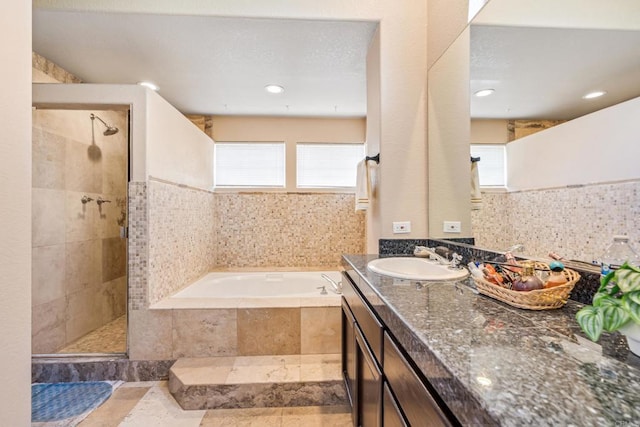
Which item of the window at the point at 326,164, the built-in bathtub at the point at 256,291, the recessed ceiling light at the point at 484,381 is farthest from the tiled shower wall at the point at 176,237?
the recessed ceiling light at the point at 484,381

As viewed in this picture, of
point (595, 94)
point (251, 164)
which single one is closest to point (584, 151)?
point (595, 94)

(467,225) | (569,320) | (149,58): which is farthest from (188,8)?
(569,320)

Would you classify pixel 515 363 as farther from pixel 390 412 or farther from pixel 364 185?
pixel 364 185

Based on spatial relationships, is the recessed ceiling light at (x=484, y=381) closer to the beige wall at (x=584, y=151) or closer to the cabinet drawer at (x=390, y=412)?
the cabinet drawer at (x=390, y=412)

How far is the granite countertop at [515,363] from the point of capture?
40 cm

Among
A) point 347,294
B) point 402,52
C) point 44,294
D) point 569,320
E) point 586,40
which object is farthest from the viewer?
point 44,294

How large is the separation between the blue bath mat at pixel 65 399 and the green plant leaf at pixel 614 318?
8.29 ft

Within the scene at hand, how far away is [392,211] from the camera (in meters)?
1.96

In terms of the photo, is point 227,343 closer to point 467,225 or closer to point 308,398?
point 308,398

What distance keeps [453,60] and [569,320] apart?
158 cm

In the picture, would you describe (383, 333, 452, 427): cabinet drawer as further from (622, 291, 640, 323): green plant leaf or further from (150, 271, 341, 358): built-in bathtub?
(150, 271, 341, 358): built-in bathtub

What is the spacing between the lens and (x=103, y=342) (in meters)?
2.29

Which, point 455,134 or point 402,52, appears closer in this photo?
point 455,134

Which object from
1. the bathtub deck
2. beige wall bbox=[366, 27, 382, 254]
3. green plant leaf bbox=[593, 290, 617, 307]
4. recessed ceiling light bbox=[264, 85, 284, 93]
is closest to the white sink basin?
beige wall bbox=[366, 27, 382, 254]
